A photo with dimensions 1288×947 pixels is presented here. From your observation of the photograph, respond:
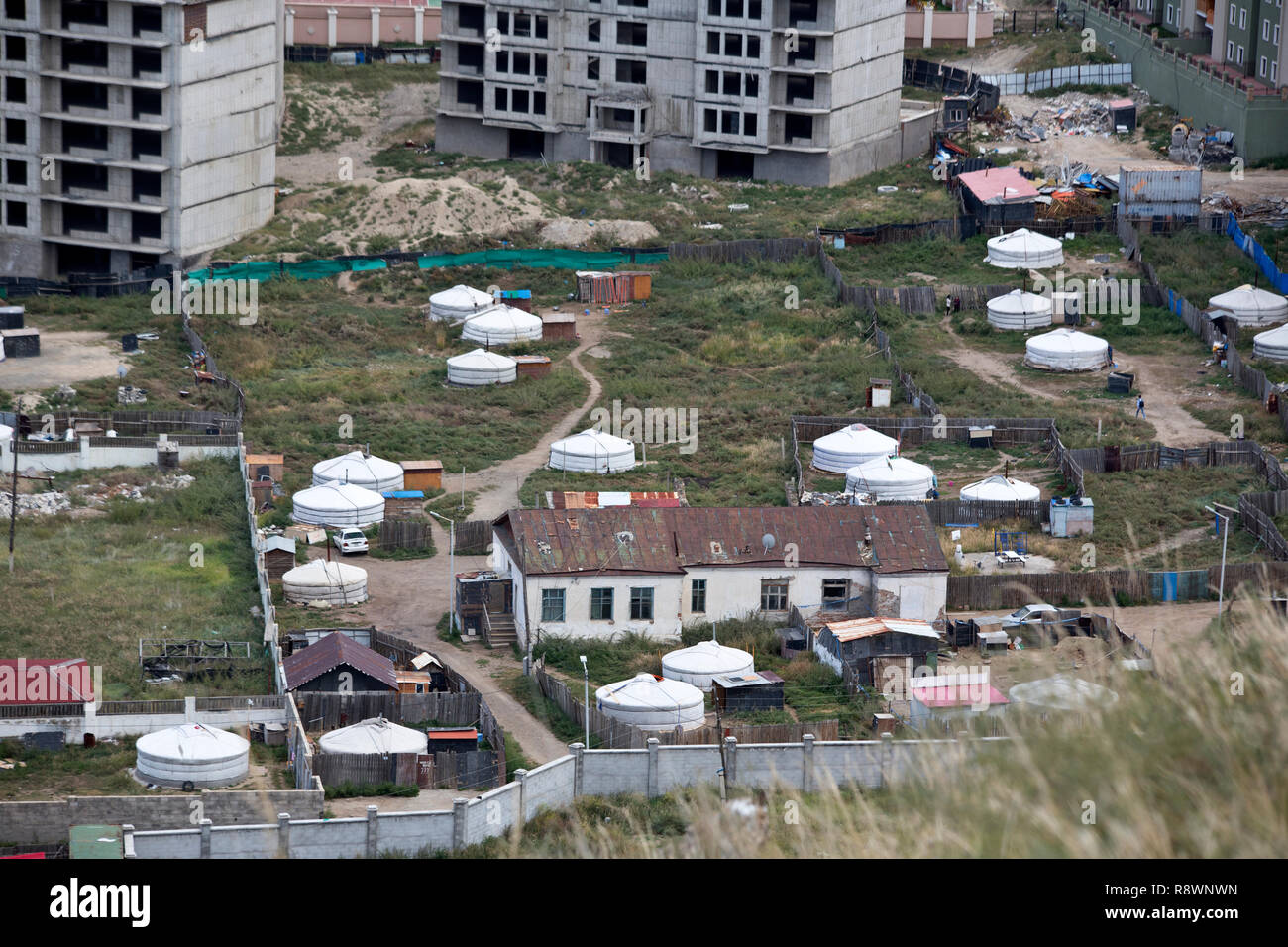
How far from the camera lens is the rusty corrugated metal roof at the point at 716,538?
51875mm

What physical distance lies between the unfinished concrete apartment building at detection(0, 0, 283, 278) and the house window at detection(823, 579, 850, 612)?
4232cm

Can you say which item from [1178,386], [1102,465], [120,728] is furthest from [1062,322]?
[120,728]

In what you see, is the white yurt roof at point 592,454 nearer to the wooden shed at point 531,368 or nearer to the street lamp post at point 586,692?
the wooden shed at point 531,368

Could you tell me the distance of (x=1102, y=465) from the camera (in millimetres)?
63906

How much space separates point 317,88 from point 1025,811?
101m

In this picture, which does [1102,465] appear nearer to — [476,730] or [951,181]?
[476,730]

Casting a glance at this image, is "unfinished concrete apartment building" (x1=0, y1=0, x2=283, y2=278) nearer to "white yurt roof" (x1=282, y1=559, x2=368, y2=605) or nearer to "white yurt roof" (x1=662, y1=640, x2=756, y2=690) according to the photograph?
"white yurt roof" (x1=282, y1=559, x2=368, y2=605)

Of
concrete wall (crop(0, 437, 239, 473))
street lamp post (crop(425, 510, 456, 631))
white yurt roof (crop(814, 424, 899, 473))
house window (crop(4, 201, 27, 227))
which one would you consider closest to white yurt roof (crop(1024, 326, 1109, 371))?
white yurt roof (crop(814, 424, 899, 473))

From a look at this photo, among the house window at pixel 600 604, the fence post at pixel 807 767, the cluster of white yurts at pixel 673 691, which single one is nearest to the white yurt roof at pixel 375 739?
the cluster of white yurts at pixel 673 691

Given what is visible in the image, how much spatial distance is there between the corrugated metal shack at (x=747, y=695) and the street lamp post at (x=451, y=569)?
28.8 ft

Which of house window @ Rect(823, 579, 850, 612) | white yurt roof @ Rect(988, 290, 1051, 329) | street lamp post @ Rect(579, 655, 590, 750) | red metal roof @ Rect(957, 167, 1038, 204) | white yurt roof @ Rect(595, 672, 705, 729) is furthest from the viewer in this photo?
red metal roof @ Rect(957, 167, 1038, 204)

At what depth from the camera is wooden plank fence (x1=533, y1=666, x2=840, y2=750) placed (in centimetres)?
4300

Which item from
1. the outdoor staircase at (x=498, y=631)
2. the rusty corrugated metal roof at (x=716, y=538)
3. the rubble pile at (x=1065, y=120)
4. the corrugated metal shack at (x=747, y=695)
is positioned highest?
the rubble pile at (x=1065, y=120)

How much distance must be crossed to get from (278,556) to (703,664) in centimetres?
1454
